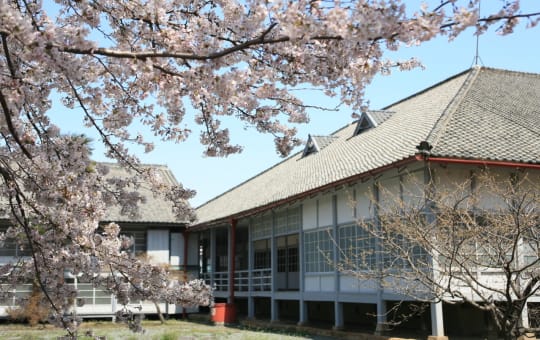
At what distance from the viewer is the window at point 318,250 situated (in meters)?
17.4

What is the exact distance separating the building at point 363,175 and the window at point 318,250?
32mm


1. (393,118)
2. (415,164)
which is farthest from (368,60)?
(393,118)

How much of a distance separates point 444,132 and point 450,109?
1910 mm

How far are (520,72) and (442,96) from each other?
3.63 meters

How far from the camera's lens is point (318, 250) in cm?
1780

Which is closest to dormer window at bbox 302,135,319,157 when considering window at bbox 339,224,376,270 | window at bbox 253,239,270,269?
window at bbox 253,239,270,269

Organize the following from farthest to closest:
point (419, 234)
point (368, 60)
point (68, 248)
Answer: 1. point (419, 234)
2. point (68, 248)
3. point (368, 60)

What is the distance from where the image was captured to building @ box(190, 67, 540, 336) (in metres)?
13.7

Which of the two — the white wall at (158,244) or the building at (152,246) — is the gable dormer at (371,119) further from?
the white wall at (158,244)

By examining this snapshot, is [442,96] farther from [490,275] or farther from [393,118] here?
[490,275]

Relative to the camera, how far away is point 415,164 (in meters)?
13.7

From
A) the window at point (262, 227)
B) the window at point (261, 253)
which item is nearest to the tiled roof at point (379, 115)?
the window at point (262, 227)

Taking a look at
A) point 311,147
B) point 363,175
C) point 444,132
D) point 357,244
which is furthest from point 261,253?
point 444,132

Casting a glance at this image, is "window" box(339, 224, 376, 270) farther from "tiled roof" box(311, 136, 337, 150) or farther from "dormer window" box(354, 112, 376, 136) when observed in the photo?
"tiled roof" box(311, 136, 337, 150)
